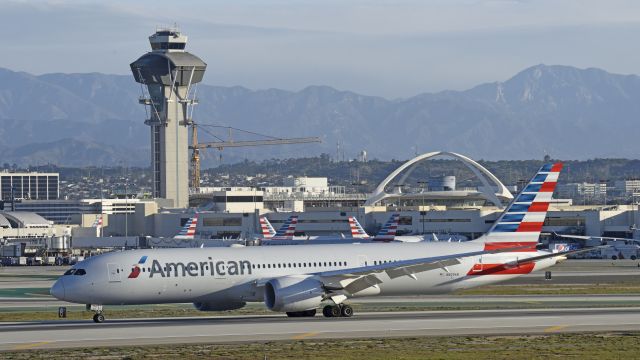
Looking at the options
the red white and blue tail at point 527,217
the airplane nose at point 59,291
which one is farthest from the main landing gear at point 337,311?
the airplane nose at point 59,291

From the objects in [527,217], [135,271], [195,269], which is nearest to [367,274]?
[195,269]

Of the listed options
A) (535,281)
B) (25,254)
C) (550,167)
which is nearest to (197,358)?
(550,167)

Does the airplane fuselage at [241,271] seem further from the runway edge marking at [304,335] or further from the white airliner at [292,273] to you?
the runway edge marking at [304,335]

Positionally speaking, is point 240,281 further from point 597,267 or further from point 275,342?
point 597,267

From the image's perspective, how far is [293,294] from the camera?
5984 cm

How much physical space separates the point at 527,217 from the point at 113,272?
906 inches

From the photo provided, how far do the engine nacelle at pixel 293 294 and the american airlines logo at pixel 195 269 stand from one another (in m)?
1.96

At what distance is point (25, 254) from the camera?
183 metres

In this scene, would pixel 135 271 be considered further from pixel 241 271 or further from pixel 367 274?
pixel 367 274

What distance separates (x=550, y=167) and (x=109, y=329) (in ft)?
88.2

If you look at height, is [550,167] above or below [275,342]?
above

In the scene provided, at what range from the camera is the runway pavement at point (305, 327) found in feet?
168

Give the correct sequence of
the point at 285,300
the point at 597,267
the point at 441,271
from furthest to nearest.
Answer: the point at 597,267
the point at 441,271
the point at 285,300

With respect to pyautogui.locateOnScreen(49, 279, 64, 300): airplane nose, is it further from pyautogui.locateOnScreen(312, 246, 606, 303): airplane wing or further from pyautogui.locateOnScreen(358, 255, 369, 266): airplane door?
pyautogui.locateOnScreen(358, 255, 369, 266): airplane door
